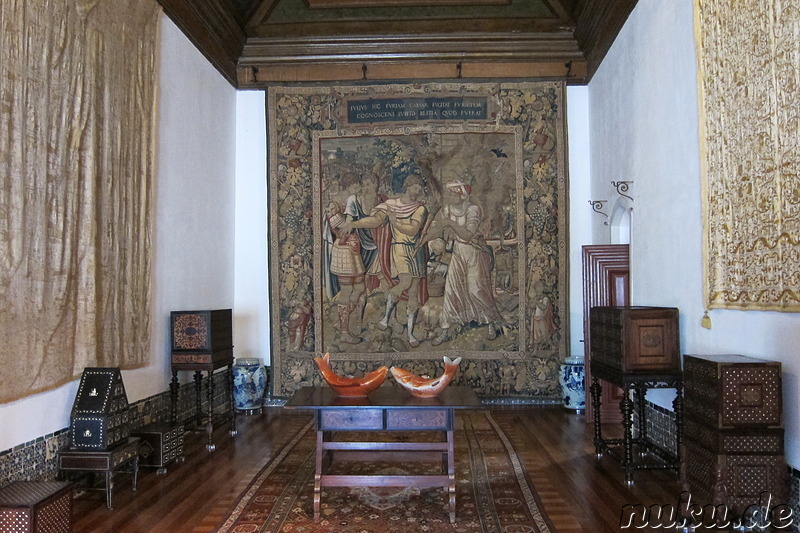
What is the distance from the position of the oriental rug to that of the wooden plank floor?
6.1 inches

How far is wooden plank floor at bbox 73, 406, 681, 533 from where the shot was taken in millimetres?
4531

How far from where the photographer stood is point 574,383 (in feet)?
28.3

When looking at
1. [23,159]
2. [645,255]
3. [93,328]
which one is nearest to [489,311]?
[645,255]

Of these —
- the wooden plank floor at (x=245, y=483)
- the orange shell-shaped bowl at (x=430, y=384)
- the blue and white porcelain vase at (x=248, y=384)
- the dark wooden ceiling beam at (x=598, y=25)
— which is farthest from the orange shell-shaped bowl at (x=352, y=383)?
the dark wooden ceiling beam at (x=598, y=25)

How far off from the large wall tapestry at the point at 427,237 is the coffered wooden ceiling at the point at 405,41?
393mm

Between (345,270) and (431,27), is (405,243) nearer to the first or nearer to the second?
(345,270)

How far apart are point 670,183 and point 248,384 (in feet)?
19.9

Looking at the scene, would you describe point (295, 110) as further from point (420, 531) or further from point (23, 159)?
point (420, 531)

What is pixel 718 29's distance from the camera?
4824 millimetres

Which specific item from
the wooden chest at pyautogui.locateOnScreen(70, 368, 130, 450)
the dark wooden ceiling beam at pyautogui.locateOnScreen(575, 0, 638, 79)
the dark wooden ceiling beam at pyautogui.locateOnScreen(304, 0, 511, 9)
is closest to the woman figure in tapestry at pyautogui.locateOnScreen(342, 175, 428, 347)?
the dark wooden ceiling beam at pyautogui.locateOnScreen(304, 0, 511, 9)

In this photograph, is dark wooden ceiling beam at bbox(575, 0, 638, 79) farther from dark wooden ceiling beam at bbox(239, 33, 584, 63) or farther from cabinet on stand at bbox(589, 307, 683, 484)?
cabinet on stand at bbox(589, 307, 683, 484)

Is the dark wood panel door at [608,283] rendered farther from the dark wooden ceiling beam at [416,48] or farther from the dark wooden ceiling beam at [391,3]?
the dark wooden ceiling beam at [391,3]

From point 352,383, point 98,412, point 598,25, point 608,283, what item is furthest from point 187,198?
point 598,25

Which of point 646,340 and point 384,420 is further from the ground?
point 646,340
